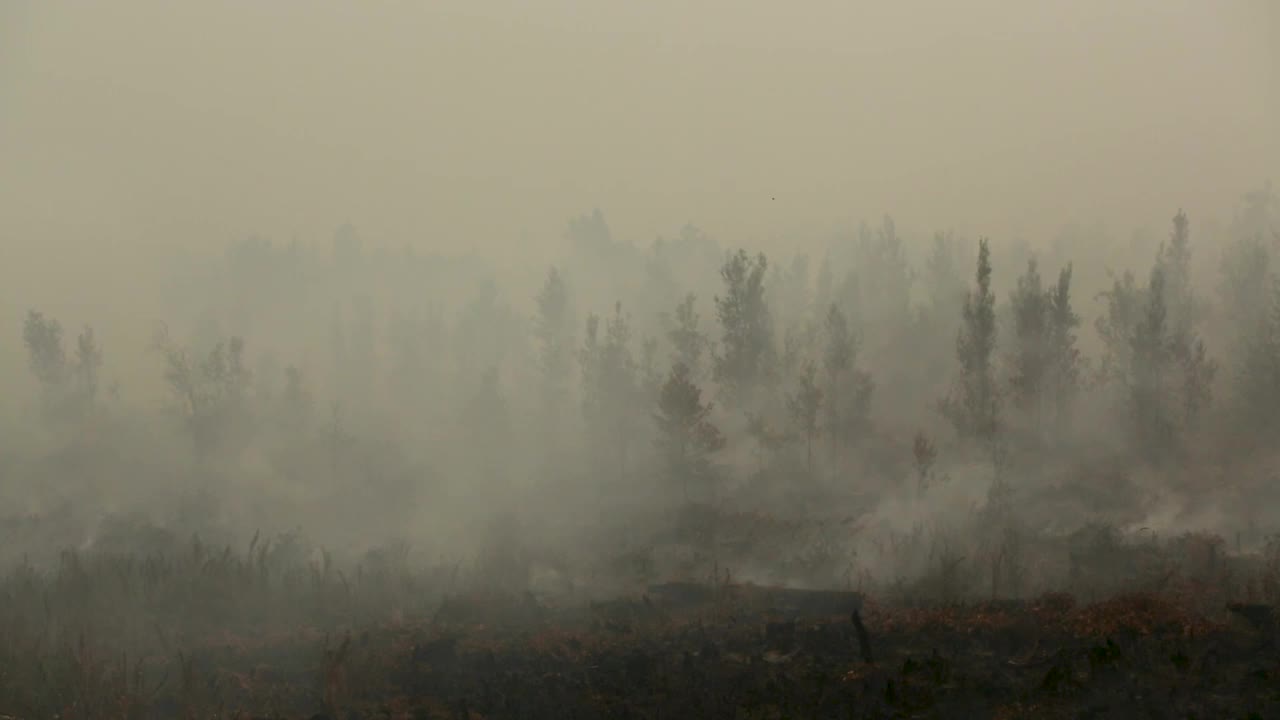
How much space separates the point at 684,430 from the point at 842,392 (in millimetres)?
13408

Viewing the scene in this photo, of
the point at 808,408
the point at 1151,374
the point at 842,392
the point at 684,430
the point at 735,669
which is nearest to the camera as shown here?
the point at 735,669

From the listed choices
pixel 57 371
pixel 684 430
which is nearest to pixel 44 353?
pixel 57 371

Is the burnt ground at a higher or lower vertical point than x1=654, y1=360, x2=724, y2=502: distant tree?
lower

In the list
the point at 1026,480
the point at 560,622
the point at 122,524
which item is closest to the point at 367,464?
the point at 122,524

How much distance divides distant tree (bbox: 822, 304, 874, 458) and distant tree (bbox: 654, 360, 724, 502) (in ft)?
27.0

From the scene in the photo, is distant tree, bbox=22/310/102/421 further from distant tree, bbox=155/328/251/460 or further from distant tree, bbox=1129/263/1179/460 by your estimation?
distant tree, bbox=1129/263/1179/460

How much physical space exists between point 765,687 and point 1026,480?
3060 cm

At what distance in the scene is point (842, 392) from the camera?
64438 mm

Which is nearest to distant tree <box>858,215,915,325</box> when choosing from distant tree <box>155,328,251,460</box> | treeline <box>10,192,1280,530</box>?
treeline <box>10,192,1280,530</box>

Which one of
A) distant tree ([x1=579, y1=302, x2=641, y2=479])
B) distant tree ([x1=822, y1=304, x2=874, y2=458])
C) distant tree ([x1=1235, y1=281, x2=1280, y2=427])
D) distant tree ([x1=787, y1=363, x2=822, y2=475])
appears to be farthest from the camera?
distant tree ([x1=579, y1=302, x2=641, y2=479])

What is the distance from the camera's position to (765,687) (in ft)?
85.4

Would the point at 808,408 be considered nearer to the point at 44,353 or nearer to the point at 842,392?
the point at 842,392

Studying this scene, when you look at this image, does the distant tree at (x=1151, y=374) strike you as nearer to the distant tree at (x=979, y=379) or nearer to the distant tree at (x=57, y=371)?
the distant tree at (x=979, y=379)

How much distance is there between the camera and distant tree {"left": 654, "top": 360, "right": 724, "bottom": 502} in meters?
55.1
